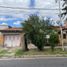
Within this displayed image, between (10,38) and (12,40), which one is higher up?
(10,38)

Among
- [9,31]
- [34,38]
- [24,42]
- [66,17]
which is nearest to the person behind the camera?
[66,17]

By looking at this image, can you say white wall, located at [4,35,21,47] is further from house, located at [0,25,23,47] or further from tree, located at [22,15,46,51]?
tree, located at [22,15,46,51]

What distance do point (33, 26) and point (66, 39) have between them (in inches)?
676

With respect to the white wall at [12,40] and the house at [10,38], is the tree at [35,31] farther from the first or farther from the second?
the white wall at [12,40]

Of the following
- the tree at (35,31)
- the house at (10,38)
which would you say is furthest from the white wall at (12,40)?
the tree at (35,31)

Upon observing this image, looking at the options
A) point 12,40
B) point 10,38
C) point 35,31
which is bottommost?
point 12,40

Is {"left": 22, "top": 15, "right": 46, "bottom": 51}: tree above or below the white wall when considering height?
above

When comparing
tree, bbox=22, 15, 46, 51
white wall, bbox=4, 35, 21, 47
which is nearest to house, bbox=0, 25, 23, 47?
white wall, bbox=4, 35, 21, 47

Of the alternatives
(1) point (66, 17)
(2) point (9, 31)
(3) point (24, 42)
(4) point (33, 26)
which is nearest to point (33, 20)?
(4) point (33, 26)

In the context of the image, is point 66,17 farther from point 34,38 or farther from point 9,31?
point 9,31

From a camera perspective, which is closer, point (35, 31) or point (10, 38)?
point (35, 31)

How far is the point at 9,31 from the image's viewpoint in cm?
4941

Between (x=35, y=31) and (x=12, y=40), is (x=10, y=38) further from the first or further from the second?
(x=35, y=31)

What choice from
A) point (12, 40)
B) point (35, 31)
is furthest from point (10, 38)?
point (35, 31)
